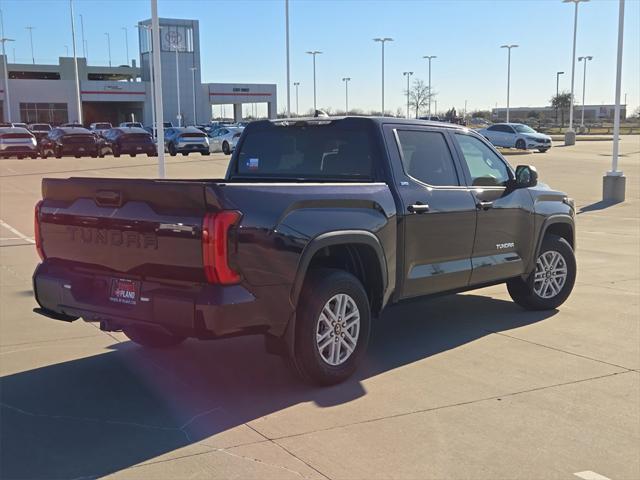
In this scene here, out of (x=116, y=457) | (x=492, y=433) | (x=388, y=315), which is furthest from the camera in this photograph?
(x=388, y=315)

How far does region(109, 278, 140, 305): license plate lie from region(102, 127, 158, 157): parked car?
31673 mm

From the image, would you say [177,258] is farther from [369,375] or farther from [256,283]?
[369,375]

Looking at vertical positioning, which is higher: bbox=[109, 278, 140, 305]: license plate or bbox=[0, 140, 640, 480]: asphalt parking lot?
bbox=[109, 278, 140, 305]: license plate

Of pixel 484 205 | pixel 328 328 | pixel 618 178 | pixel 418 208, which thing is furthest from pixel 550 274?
pixel 618 178

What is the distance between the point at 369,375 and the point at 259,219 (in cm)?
171

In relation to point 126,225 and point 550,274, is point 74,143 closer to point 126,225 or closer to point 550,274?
point 550,274

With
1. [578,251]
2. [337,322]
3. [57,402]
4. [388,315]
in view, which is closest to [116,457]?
[57,402]

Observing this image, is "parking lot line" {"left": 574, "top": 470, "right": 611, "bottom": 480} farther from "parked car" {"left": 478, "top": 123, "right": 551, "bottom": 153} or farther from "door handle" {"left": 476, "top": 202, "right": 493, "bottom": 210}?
"parked car" {"left": 478, "top": 123, "right": 551, "bottom": 153}

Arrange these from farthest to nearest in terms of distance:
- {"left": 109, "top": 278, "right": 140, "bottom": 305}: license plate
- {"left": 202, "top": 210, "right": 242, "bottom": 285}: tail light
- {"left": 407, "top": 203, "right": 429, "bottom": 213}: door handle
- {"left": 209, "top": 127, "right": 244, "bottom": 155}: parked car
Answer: {"left": 209, "top": 127, "right": 244, "bottom": 155}: parked car, {"left": 407, "top": 203, "right": 429, "bottom": 213}: door handle, {"left": 109, "top": 278, "right": 140, "bottom": 305}: license plate, {"left": 202, "top": 210, "right": 242, "bottom": 285}: tail light

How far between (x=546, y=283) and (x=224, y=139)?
32889 mm

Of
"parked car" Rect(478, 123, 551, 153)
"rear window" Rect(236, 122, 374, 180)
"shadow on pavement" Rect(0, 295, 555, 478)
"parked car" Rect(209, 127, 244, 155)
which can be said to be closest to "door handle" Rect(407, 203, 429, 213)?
"rear window" Rect(236, 122, 374, 180)

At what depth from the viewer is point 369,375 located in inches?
214

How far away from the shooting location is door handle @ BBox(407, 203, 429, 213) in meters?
5.72

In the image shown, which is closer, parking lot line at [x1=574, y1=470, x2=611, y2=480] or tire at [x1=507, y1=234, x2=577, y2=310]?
parking lot line at [x1=574, y1=470, x2=611, y2=480]
